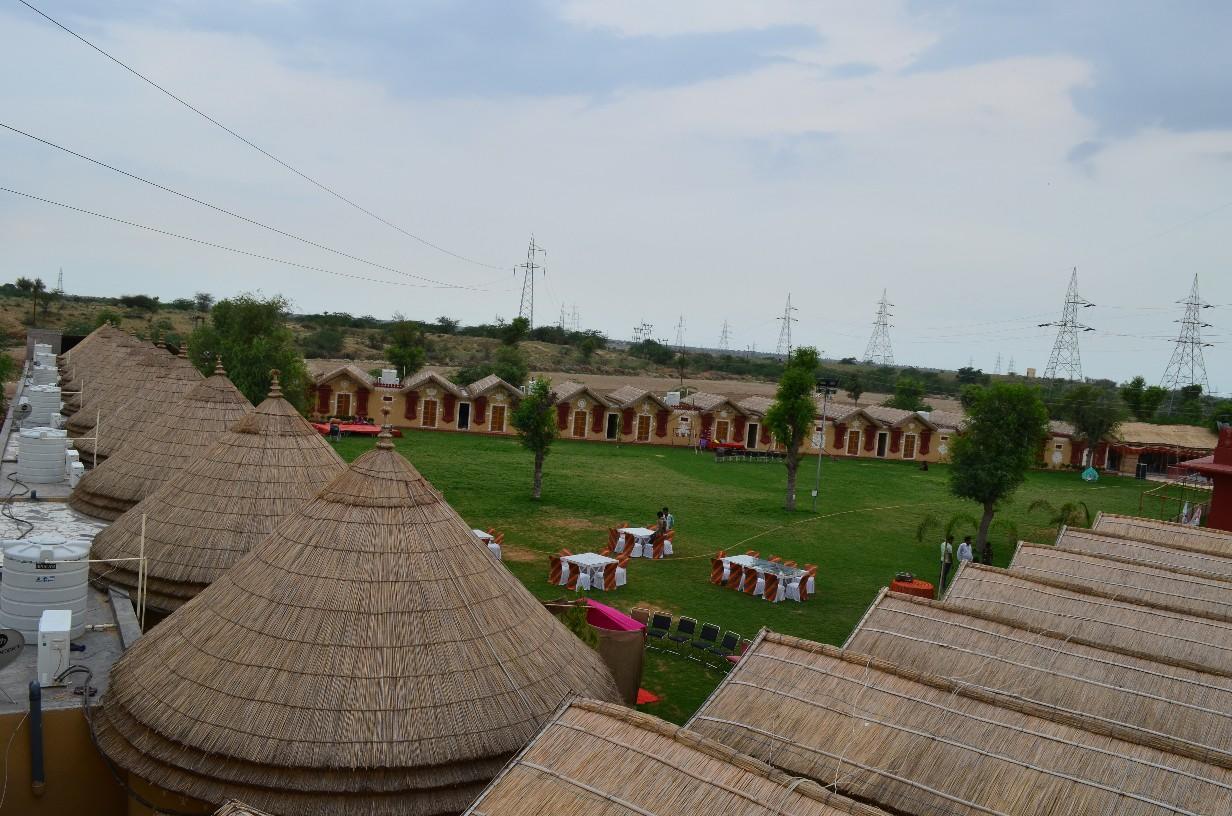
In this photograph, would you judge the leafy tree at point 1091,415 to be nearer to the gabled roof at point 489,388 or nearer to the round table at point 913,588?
the gabled roof at point 489,388

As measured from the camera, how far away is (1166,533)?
20.0 metres

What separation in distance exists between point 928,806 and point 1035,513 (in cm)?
3011


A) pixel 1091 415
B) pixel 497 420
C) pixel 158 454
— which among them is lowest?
pixel 497 420

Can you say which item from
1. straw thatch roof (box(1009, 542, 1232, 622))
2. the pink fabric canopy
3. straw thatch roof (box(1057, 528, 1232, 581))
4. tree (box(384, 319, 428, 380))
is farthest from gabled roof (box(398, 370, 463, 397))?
straw thatch roof (box(1009, 542, 1232, 622))

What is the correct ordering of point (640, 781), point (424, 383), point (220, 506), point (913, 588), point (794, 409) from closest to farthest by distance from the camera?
point (640, 781) → point (220, 506) → point (913, 588) → point (794, 409) → point (424, 383)

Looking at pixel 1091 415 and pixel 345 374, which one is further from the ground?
pixel 1091 415

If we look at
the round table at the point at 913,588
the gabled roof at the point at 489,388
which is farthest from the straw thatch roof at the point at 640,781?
the gabled roof at the point at 489,388

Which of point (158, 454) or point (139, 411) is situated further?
point (139, 411)

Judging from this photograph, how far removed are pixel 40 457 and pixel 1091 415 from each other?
49.4 m

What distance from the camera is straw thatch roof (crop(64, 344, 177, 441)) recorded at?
23203mm

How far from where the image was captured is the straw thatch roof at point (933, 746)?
736 centimetres

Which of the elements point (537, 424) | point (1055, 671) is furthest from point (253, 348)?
point (1055, 671)

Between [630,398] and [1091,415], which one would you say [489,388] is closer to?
[630,398]

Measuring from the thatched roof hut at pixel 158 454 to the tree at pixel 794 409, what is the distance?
18.0m
